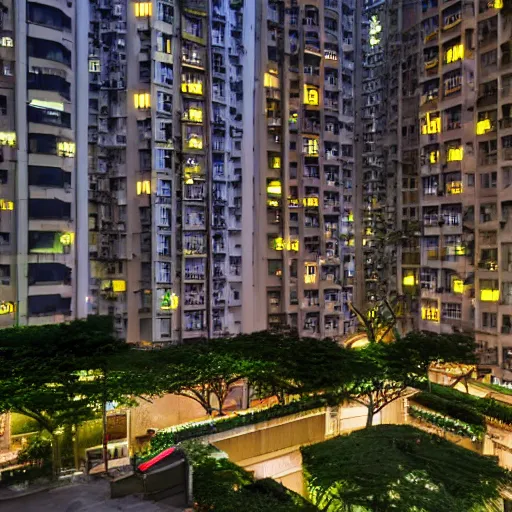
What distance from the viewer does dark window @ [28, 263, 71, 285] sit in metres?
43.7

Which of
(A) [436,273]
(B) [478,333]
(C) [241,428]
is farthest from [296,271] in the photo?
(C) [241,428]

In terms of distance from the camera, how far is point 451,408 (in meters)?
35.8

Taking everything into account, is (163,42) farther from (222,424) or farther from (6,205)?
(222,424)

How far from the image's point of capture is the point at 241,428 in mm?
29062

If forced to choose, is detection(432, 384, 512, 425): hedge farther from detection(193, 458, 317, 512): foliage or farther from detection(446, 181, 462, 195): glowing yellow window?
detection(446, 181, 462, 195): glowing yellow window

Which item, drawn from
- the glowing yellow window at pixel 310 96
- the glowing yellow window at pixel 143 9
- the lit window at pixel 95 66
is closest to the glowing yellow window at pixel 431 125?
the glowing yellow window at pixel 310 96

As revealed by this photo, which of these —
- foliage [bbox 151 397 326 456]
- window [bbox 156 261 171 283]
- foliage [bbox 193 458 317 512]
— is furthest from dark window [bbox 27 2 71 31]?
foliage [bbox 193 458 317 512]

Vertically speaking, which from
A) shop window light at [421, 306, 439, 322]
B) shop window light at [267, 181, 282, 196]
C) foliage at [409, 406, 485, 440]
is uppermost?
shop window light at [267, 181, 282, 196]

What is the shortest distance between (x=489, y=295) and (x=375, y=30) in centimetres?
4429

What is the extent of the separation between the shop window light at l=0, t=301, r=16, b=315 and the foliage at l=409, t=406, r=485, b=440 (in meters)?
30.9

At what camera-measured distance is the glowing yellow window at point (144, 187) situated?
51.6 m

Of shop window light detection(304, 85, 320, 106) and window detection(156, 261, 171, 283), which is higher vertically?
shop window light detection(304, 85, 320, 106)

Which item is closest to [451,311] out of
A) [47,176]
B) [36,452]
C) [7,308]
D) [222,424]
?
[222,424]

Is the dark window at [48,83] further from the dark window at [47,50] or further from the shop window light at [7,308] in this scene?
the shop window light at [7,308]
